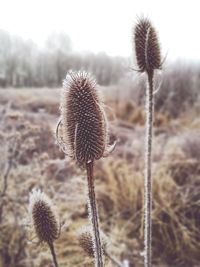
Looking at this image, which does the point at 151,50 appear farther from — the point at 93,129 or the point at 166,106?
the point at 166,106

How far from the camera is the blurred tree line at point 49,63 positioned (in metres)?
13.8

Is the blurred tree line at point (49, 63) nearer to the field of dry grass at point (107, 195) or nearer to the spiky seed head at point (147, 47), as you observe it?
the field of dry grass at point (107, 195)

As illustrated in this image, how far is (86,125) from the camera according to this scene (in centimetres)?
193

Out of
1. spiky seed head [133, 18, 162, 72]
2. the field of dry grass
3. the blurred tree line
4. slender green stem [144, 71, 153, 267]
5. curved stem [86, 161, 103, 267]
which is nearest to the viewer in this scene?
curved stem [86, 161, 103, 267]

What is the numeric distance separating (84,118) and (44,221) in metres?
0.74

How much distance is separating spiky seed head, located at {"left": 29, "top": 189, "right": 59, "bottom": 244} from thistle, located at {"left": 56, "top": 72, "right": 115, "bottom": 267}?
0.53 m

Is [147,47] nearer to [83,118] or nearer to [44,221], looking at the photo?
[83,118]

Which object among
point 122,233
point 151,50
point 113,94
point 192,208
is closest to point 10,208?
point 122,233

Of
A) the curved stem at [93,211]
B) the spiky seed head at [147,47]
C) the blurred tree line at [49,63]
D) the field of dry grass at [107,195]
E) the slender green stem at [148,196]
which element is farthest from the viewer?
the blurred tree line at [49,63]

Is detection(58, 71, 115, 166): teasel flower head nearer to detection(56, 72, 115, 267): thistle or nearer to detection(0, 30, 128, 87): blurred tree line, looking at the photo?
detection(56, 72, 115, 267): thistle

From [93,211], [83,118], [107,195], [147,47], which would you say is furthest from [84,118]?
[107,195]

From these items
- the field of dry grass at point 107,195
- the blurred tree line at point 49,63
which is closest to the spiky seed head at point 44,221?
the field of dry grass at point 107,195

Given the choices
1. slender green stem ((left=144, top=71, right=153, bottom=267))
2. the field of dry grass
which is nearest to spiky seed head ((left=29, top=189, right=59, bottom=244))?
slender green stem ((left=144, top=71, right=153, bottom=267))

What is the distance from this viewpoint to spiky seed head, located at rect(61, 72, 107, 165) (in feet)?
6.31
